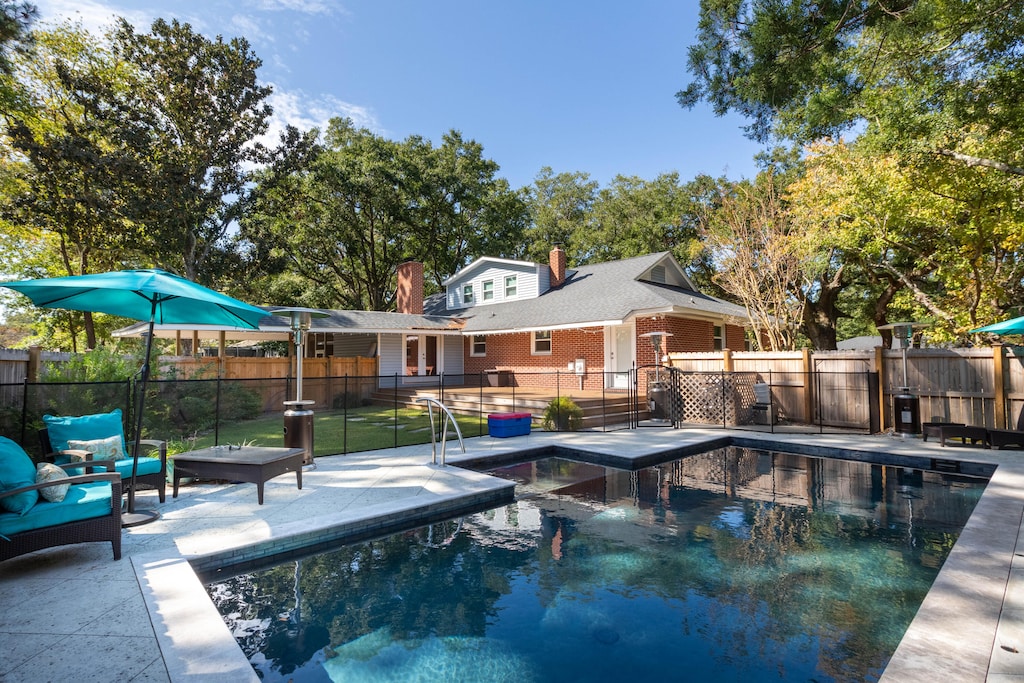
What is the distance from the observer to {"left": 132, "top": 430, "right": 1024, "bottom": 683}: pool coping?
2.72m

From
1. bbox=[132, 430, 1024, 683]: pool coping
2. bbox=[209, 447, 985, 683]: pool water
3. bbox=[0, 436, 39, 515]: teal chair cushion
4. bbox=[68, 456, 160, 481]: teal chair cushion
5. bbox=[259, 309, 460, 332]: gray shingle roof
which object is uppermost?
bbox=[259, 309, 460, 332]: gray shingle roof

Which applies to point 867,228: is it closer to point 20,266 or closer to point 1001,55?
point 1001,55

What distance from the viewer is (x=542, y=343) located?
Result: 63.9 ft

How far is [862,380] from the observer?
37.7 feet

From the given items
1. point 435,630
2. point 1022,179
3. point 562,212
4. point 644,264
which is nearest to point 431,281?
point 562,212

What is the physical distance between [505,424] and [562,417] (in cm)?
171

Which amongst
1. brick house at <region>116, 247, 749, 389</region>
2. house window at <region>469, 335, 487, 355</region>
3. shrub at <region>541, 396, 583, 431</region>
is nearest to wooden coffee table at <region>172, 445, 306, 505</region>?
shrub at <region>541, 396, 583, 431</region>

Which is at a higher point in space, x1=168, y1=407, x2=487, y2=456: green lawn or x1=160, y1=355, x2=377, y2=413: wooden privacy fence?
x1=160, y1=355, x2=377, y2=413: wooden privacy fence

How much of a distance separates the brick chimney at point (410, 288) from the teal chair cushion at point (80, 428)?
1726 cm

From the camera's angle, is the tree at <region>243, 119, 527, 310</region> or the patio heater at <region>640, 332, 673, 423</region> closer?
the patio heater at <region>640, 332, 673, 423</region>

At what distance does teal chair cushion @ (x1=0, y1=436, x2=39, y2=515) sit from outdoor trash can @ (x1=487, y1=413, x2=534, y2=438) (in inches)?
302

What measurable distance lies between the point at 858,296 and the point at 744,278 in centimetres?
1716

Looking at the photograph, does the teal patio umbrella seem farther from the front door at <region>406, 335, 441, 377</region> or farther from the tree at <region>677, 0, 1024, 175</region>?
the front door at <region>406, 335, 441, 377</region>

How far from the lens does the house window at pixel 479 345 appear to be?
72.0ft
